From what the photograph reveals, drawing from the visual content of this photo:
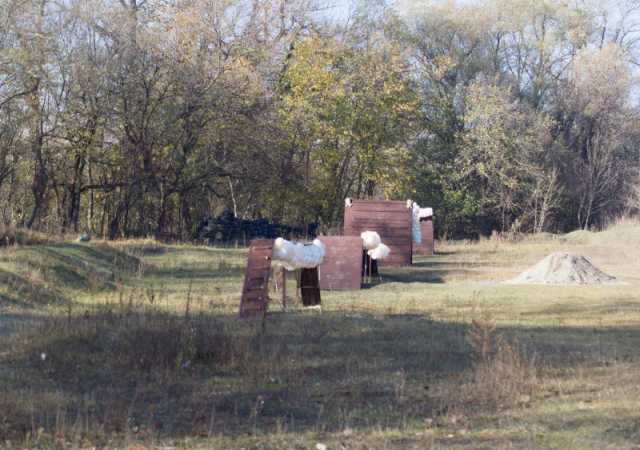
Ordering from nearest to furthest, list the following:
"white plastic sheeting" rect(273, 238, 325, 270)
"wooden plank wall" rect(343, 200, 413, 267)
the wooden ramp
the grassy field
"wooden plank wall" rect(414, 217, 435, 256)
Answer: the grassy field
the wooden ramp
"white plastic sheeting" rect(273, 238, 325, 270)
"wooden plank wall" rect(343, 200, 413, 267)
"wooden plank wall" rect(414, 217, 435, 256)

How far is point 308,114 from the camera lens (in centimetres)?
3791

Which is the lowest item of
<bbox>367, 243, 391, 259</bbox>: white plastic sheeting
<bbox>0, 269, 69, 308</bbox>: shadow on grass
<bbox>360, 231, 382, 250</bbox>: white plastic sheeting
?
<bbox>0, 269, 69, 308</bbox>: shadow on grass

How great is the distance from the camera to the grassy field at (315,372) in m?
6.68

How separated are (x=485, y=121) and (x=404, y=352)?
36.1m

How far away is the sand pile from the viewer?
1959cm

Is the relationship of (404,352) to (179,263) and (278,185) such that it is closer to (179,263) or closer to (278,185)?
(179,263)

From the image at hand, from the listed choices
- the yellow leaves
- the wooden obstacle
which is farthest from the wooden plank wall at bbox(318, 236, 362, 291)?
the yellow leaves

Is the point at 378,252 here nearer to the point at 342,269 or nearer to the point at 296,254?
the point at 342,269

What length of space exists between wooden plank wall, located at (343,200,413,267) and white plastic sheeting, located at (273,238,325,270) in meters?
8.91

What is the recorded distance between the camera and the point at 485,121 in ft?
148

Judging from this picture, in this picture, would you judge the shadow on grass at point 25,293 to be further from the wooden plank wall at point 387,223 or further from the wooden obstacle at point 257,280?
the wooden plank wall at point 387,223

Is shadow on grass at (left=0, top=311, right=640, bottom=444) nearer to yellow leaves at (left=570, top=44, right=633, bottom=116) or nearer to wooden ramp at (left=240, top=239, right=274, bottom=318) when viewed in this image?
wooden ramp at (left=240, top=239, right=274, bottom=318)

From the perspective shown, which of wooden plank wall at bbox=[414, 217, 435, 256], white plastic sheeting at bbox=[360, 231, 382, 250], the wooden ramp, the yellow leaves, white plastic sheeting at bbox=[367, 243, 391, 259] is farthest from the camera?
the yellow leaves

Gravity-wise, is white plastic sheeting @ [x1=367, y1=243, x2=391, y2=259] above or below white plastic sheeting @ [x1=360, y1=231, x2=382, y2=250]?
below
